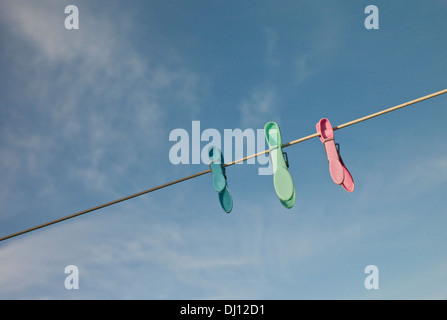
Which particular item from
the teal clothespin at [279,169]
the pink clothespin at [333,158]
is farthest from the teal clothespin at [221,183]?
the pink clothespin at [333,158]

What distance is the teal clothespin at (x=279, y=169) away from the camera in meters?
3.24

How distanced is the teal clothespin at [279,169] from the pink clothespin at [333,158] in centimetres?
44

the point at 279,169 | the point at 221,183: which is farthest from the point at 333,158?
the point at 221,183

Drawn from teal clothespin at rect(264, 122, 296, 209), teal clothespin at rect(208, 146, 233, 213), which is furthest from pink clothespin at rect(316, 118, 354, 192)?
teal clothespin at rect(208, 146, 233, 213)

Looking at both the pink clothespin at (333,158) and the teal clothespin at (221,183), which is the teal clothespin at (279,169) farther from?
the teal clothespin at (221,183)

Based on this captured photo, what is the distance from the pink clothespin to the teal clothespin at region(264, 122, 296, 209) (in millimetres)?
442

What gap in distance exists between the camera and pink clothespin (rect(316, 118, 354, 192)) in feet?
10.8

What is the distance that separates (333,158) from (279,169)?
22.1 inches

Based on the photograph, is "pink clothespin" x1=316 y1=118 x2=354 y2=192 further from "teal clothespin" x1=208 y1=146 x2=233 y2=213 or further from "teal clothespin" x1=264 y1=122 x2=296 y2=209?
"teal clothespin" x1=208 y1=146 x2=233 y2=213

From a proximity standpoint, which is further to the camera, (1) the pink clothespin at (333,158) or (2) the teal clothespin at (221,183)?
(2) the teal clothespin at (221,183)
